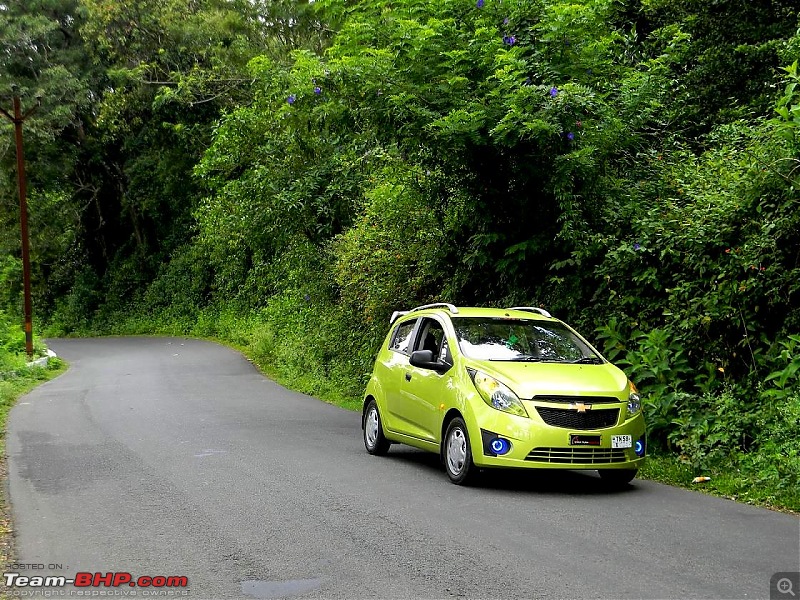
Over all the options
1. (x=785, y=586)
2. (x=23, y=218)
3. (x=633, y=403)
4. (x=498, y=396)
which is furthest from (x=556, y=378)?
(x=23, y=218)

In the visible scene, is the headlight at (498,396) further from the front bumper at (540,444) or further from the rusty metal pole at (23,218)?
the rusty metal pole at (23,218)

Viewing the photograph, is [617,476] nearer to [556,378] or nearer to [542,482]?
[542,482]

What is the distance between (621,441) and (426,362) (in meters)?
2.23

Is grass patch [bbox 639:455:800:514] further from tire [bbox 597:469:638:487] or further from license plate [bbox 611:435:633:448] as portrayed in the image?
license plate [bbox 611:435:633:448]

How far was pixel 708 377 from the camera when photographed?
10.9 meters

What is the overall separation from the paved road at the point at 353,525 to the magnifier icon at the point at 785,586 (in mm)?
130

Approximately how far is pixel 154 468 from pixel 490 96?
6.75 meters

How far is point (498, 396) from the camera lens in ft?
29.8

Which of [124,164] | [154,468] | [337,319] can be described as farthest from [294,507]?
[124,164]

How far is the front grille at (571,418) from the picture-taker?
8.89m

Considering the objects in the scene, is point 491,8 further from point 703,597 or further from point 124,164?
point 124,164
